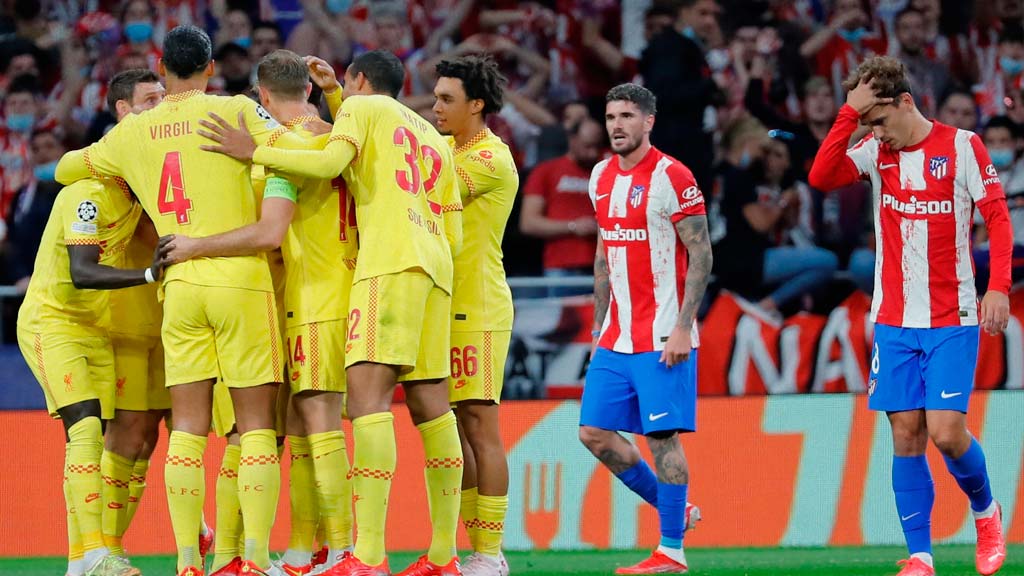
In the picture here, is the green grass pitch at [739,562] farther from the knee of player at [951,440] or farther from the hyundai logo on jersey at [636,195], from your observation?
the hyundai logo on jersey at [636,195]

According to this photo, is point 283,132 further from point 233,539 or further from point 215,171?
point 233,539

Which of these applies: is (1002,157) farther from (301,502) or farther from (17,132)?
(17,132)

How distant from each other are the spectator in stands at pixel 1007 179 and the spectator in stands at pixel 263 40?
611 centimetres

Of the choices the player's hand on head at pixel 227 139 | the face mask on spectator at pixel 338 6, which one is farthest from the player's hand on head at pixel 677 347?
the face mask on spectator at pixel 338 6

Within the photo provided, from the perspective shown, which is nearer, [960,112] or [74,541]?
[74,541]

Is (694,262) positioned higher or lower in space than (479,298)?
higher

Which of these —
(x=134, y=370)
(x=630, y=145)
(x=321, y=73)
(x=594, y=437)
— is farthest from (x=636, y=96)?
(x=134, y=370)

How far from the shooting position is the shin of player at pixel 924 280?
6328 millimetres

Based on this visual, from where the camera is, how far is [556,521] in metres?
8.89

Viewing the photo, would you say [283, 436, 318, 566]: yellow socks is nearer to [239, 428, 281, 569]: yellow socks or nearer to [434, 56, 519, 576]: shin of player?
[239, 428, 281, 569]: yellow socks

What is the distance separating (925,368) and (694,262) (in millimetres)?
1299

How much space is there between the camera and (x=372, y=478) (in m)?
5.86

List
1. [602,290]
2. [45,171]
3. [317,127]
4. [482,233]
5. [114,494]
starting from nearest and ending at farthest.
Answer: [317,127]
[482,233]
[114,494]
[602,290]
[45,171]

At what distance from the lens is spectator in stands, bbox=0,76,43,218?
11.3m
